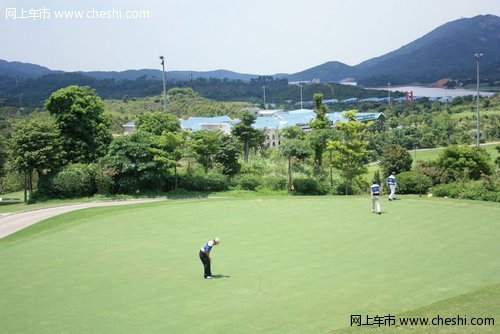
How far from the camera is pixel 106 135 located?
155 ft

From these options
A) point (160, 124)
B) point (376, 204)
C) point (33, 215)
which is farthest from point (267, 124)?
point (376, 204)

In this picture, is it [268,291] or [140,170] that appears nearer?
[268,291]

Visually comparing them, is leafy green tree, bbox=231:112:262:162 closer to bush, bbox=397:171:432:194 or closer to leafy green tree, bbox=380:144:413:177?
leafy green tree, bbox=380:144:413:177

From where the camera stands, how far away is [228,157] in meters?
48.7

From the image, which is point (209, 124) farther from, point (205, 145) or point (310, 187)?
point (310, 187)

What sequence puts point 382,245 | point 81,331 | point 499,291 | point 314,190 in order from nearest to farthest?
point 81,331, point 499,291, point 382,245, point 314,190

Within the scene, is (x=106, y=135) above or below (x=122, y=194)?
above

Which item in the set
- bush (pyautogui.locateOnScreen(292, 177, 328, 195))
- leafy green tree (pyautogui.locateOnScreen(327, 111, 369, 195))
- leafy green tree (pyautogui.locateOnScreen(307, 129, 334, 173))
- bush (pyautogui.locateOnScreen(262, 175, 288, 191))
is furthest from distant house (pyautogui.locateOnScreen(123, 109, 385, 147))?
leafy green tree (pyautogui.locateOnScreen(327, 111, 369, 195))

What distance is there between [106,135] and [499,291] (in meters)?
37.8

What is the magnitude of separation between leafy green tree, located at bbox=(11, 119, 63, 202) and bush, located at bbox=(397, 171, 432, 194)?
26068 millimetres

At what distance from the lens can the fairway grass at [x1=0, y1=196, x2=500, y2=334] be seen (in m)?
14.5

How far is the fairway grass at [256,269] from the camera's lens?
14.5 m

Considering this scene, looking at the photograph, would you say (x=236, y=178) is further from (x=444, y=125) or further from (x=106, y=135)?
(x=444, y=125)

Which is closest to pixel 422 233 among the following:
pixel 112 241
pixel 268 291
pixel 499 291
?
pixel 499 291
